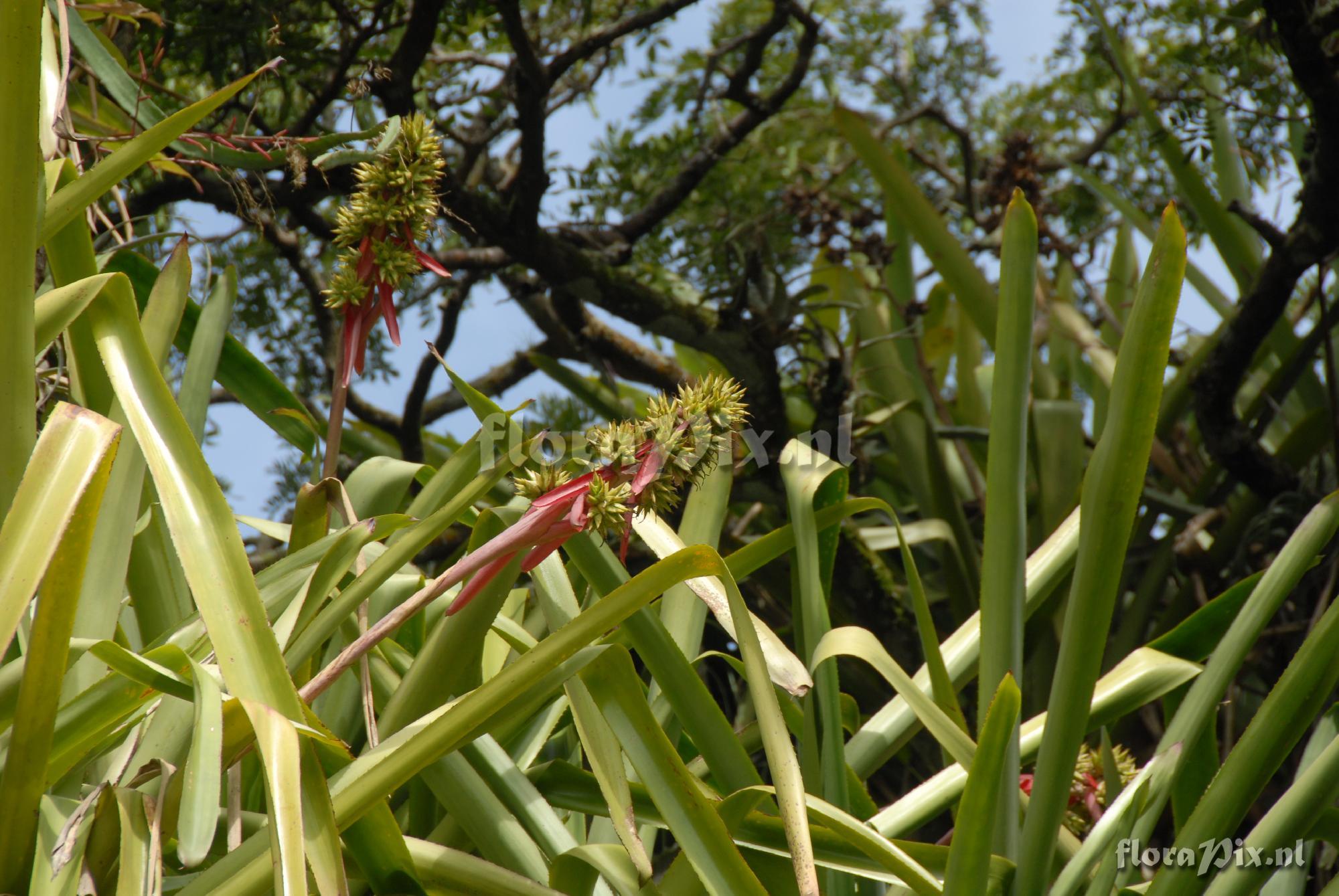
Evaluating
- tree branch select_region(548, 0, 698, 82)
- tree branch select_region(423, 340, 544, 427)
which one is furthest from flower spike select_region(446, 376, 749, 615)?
tree branch select_region(423, 340, 544, 427)

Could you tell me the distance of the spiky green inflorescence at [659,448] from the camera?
1.71 ft

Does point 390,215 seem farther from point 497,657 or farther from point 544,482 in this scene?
point 497,657

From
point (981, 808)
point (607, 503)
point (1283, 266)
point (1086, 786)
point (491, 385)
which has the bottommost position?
point (1086, 786)

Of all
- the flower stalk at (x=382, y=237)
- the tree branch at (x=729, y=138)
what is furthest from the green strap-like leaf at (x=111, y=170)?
the tree branch at (x=729, y=138)

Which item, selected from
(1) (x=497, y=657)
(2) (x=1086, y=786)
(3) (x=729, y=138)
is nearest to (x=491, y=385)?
(3) (x=729, y=138)

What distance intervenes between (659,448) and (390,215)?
0.80 ft

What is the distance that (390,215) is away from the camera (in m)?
0.63

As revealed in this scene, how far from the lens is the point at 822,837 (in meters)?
0.62

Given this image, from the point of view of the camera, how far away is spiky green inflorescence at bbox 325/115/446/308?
629mm

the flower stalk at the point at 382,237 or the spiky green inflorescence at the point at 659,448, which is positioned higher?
the flower stalk at the point at 382,237

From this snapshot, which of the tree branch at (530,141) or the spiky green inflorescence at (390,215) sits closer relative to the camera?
the spiky green inflorescence at (390,215)

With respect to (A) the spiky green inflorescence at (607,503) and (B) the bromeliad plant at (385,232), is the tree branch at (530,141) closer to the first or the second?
(B) the bromeliad plant at (385,232)

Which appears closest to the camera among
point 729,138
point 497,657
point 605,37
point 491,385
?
point 497,657

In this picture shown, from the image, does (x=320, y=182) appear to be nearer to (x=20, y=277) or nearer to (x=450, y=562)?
(x=450, y=562)
